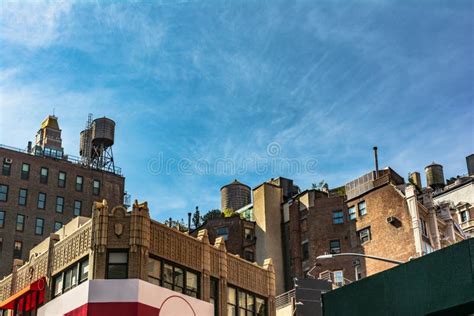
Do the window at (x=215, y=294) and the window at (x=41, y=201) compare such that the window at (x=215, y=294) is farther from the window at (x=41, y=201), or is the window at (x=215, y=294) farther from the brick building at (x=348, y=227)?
the window at (x=41, y=201)

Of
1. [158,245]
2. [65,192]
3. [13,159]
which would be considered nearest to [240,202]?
[65,192]

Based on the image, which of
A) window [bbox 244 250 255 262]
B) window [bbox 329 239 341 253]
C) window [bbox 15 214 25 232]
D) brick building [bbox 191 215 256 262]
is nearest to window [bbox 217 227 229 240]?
brick building [bbox 191 215 256 262]

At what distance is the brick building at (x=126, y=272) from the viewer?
119ft

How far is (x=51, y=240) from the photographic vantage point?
137 feet

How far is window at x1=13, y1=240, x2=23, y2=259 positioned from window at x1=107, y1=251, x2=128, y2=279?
58.2 m

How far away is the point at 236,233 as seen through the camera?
81.4 m

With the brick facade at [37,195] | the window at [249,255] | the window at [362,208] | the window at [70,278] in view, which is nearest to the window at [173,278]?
the window at [70,278]

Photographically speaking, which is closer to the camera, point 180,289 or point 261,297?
point 180,289

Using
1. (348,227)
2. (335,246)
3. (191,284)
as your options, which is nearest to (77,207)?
(335,246)

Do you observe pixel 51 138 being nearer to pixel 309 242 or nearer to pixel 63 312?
pixel 309 242

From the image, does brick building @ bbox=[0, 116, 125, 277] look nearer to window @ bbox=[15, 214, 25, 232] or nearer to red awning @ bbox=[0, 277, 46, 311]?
window @ bbox=[15, 214, 25, 232]

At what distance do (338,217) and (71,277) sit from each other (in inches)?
1716

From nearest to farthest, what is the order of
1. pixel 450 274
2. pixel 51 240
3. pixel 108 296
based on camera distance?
1. pixel 450 274
2. pixel 108 296
3. pixel 51 240

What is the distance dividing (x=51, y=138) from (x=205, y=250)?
71.9 m
